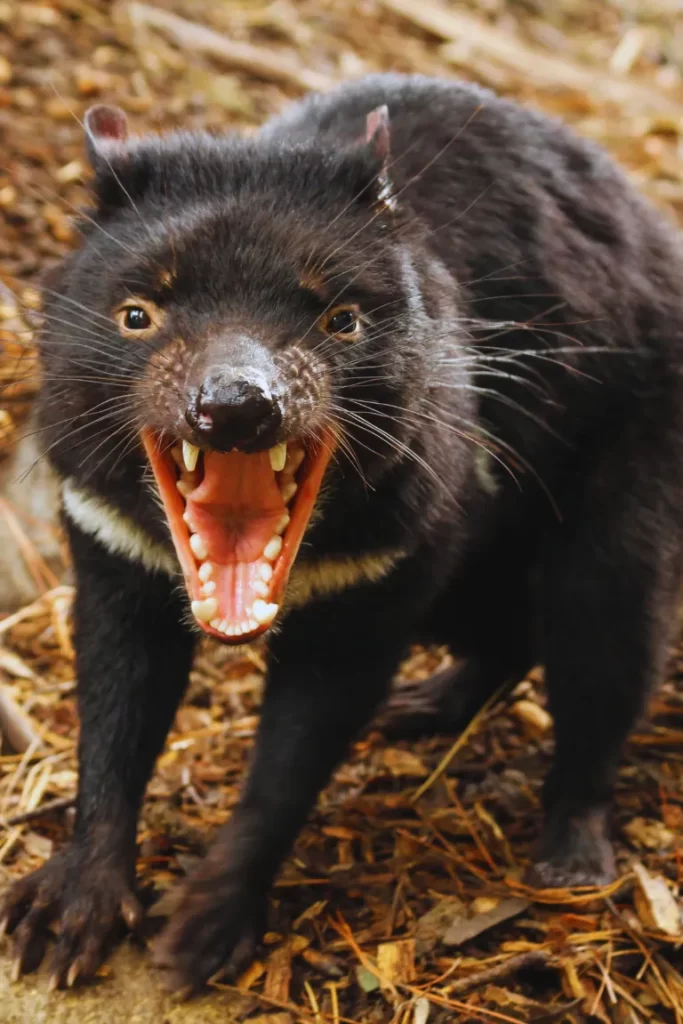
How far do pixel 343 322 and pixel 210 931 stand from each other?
1225mm

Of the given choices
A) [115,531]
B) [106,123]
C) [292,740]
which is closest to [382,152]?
[106,123]

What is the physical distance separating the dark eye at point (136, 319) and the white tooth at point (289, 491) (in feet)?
1.24

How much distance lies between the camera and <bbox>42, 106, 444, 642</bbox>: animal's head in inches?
83.7

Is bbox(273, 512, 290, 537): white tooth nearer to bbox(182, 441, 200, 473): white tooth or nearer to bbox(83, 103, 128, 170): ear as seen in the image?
bbox(182, 441, 200, 473): white tooth

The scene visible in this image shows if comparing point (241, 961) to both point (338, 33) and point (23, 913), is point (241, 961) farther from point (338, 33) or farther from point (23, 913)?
point (338, 33)

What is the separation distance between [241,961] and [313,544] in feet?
2.81

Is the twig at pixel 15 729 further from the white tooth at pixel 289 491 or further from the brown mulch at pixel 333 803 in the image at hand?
the white tooth at pixel 289 491

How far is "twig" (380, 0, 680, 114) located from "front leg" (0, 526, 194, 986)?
5047mm

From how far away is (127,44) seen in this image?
17.4 ft

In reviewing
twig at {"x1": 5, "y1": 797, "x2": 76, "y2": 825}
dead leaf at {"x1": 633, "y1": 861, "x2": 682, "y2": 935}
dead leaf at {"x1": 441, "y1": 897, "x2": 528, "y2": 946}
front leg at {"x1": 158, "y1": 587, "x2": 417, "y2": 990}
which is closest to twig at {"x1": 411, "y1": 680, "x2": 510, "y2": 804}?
dead leaf at {"x1": 441, "y1": 897, "x2": 528, "y2": 946}

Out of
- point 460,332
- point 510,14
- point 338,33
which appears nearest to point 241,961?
point 460,332

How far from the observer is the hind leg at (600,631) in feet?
9.75

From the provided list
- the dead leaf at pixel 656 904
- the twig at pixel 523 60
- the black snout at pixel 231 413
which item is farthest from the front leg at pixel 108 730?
the twig at pixel 523 60

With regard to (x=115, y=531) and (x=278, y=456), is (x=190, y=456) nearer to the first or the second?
(x=278, y=456)
